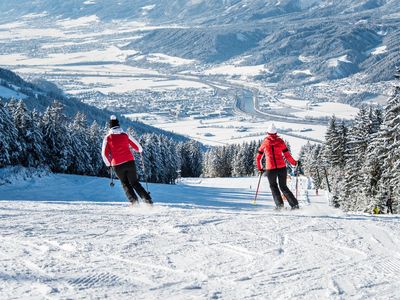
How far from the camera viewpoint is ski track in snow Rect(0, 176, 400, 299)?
6.03 meters

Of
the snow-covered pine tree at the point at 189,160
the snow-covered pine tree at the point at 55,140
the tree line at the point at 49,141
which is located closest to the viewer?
the tree line at the point at 49,141

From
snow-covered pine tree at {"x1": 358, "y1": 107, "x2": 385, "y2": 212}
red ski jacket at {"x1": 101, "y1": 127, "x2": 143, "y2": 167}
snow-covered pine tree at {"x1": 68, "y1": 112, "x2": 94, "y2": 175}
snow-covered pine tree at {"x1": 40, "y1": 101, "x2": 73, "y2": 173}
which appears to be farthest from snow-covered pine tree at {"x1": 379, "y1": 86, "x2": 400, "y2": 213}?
snow-covered pine tree at {"x1": 68, "y1": 112, "x2": 94, "y2": 175}

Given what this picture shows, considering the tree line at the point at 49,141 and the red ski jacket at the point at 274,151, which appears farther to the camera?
the tree line at the point at 49,141

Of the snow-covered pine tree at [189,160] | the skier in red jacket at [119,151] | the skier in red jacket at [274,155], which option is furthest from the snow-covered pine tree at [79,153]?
the snow-covered pine tree at [189,160]

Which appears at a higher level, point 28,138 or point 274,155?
point 28,138

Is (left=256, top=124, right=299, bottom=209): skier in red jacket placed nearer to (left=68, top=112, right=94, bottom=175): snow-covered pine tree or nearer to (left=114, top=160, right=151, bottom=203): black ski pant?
(left=114, top=160, right=151, bottom=203): black ski pant

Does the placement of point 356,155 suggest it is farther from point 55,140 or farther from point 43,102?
point 43,102

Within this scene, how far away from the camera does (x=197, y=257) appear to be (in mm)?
7426

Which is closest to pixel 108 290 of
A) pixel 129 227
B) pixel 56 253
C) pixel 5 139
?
pixel 56 253

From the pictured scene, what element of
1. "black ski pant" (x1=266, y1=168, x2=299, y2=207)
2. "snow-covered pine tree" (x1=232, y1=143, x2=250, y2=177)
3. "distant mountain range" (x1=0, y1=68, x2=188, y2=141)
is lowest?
"snow-covered pine tree" (x1=232, y1=143, x2=250, y2=177)

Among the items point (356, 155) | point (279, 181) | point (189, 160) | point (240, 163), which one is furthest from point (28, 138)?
point (189, 160)

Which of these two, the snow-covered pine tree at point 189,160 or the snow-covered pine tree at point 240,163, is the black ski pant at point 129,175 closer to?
the snow-covered pine tree at point 240,163

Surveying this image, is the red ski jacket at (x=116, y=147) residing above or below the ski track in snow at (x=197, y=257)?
above

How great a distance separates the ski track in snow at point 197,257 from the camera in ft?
19.8
